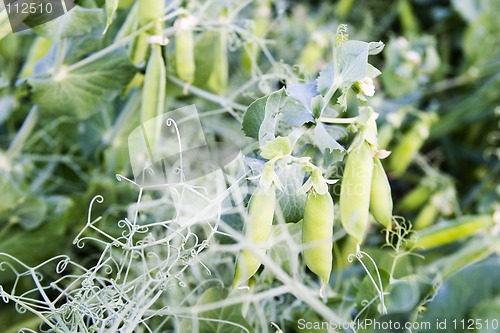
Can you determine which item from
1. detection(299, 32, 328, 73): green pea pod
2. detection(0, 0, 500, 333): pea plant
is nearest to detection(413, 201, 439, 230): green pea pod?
detection(0, 0, 500, 333): pea plant

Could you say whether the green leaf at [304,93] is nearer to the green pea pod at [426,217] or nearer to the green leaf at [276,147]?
the green leaf at [276,147]

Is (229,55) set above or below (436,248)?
above

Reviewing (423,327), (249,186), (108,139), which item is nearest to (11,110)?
(108,139)

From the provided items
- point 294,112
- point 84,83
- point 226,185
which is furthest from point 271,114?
point 84,83

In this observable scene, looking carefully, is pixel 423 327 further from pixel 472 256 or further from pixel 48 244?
pixel 48 244

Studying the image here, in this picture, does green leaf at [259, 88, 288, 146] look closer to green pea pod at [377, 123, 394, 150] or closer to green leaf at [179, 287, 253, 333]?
green leaf at [179, 287, 253, 333]

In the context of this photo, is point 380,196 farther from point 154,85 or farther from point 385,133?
point 385,133
